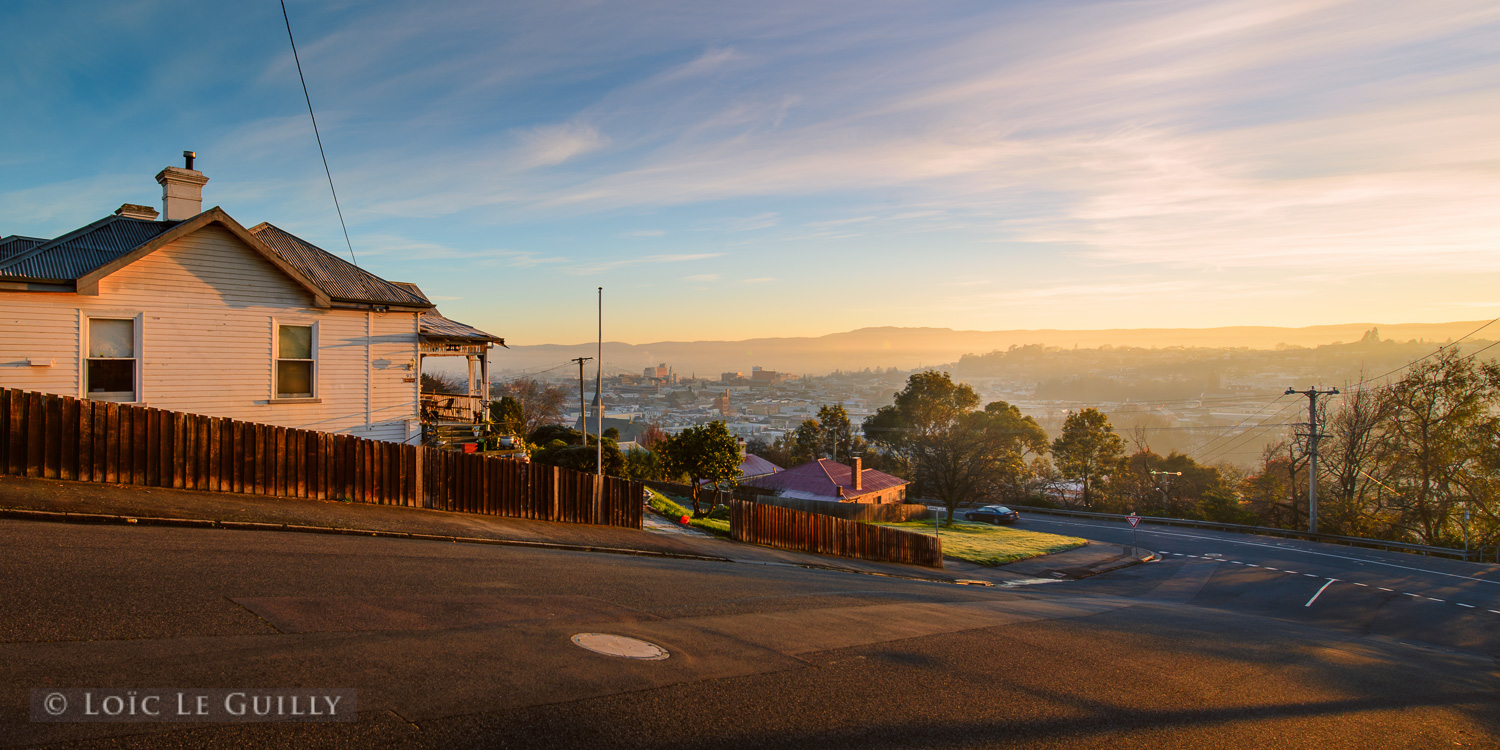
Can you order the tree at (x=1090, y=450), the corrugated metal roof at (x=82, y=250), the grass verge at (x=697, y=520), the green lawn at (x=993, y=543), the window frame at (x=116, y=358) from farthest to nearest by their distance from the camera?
the tree at (x=1090, y=450)
the green lawn at (x=993, y=543)
the grass verge at (x=697, y=520)
the window frame at (x=116, y=358)
the corrugated metal roof at (x=82, y=250)

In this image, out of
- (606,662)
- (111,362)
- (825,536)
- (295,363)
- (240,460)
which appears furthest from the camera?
(825,536)

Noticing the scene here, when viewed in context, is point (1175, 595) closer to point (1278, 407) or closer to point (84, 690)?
point (84, 690)

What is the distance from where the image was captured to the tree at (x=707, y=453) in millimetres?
30609

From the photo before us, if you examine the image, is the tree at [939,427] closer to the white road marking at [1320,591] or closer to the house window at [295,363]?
the white road marking at [1320,591]

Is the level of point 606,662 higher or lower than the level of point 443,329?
lower

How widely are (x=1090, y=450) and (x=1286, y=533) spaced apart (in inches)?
774

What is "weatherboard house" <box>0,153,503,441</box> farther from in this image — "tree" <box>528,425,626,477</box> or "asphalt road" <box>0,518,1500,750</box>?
"tree" <box>528,425,626,477</box>

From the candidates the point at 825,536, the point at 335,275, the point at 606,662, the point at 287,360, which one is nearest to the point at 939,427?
the point at 825,536

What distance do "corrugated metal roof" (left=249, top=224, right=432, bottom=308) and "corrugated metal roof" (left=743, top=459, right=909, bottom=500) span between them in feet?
102

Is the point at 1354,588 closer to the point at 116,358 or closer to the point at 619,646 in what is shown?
the point at 619,646

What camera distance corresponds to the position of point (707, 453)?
30.5 m

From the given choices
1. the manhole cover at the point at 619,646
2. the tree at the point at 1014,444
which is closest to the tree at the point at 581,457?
the manhole cover at the point at 619,646

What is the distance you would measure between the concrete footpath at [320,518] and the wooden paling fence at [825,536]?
2391mm

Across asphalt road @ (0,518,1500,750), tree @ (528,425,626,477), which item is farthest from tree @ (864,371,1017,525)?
asphalt road @ (0,518,1500,750)
